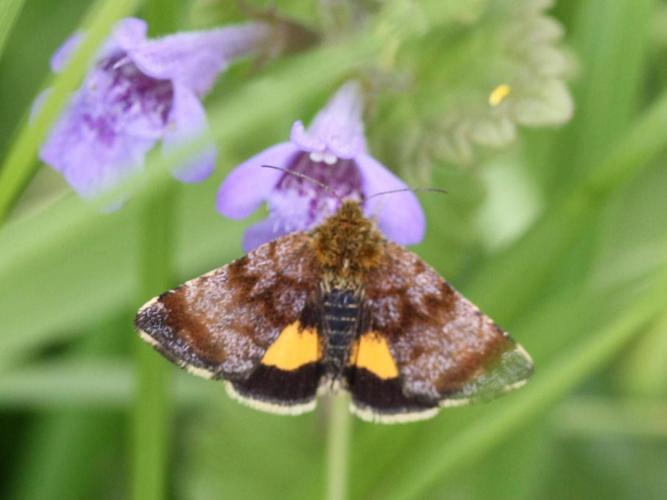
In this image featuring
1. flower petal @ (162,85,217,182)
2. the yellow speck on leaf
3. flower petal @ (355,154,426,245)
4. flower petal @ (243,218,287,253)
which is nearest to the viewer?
flower petal @ (162,85,217,182)

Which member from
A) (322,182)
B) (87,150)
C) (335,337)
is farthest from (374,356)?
(87,150)

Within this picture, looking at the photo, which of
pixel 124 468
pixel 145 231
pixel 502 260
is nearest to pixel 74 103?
pixel 145 231

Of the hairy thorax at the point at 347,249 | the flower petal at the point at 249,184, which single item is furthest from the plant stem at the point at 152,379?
the hairy thorax at the point at 347,249

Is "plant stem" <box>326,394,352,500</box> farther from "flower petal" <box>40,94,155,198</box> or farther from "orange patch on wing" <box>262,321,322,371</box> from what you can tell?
"flower petal" <box>40,94,155,198</box>

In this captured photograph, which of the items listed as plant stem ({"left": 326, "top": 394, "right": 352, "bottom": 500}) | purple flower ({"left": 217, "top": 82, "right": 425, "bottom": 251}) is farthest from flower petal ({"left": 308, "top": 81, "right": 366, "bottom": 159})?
plant stem ({"left": 326, "top": 394, "right": 352, "bottom": 500})

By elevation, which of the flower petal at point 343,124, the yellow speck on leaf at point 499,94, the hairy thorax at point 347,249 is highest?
the yellow speck on leaf at point 499,94

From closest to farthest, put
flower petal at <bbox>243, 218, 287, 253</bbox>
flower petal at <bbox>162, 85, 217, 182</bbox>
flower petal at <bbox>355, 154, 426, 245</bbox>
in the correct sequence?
1. flower petal at <bbox>162, 85, 217, 182</bbox>
2. flower petal at <bbox>355, 154, 426, 245</bbox>
3. flower petal at <bbox>243, 218, 287, 253</bbox>

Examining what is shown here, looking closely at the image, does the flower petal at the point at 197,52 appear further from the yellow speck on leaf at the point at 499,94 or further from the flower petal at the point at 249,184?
the yellow speck on leaf at the point at 499,94
